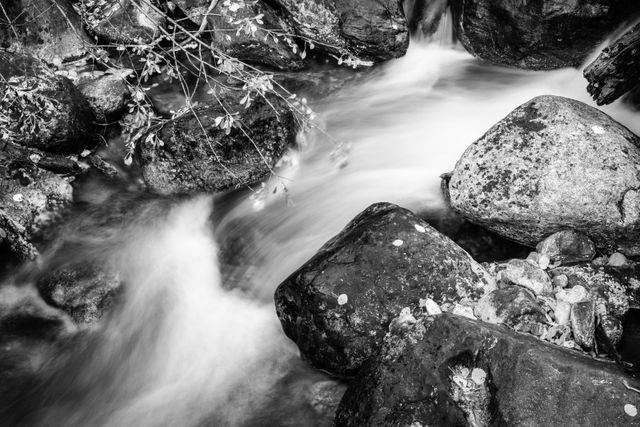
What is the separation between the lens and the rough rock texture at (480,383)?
2850mm

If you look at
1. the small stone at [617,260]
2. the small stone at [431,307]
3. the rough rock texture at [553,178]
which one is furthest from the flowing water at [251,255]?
the small stone at [617,260]

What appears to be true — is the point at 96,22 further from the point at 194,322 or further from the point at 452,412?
the point at 452,412

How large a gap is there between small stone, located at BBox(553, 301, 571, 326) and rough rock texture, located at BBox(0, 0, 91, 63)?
7.14m

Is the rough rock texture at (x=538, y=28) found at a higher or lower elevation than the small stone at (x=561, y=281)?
higher

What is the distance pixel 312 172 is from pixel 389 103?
1.91 metres

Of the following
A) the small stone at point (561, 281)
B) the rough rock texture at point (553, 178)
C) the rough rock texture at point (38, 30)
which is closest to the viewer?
the small stone at point (561, 281)

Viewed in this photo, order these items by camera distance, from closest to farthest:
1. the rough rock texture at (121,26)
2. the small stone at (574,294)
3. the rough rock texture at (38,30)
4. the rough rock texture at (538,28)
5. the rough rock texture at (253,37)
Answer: the small stone at (574,294), the rough rock texture at (538,28), the rough rock texture at (38,30), the rough rock texture at (253,37), the rough rock texture at (121,26)

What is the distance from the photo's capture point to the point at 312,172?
22.6ft

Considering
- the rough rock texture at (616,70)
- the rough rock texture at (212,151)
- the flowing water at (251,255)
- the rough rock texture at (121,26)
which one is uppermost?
the rough rock texture at (121,26)

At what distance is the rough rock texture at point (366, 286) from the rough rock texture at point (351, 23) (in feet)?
12.9

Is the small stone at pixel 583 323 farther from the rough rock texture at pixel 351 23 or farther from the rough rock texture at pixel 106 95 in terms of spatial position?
the rough rock texture at pixel 106 95

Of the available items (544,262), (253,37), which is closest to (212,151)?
(253,37)

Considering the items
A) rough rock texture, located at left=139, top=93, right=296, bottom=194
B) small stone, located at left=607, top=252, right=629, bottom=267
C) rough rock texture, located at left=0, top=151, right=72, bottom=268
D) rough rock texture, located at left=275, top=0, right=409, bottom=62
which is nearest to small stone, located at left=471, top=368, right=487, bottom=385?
small stone, located at left=607, top=252, right=629, bottom=267

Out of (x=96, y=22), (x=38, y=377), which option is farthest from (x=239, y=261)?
(x=96, y=22)
